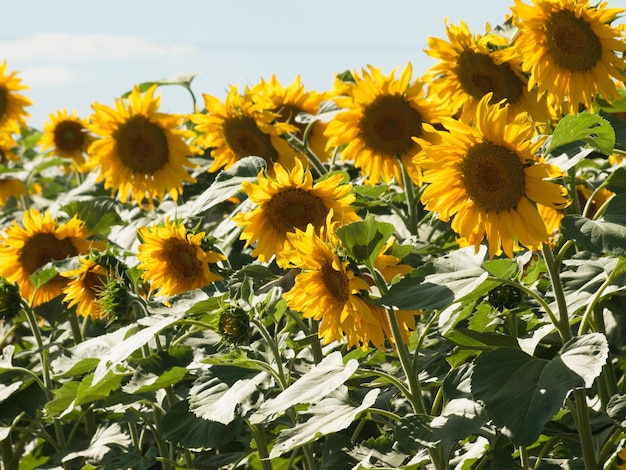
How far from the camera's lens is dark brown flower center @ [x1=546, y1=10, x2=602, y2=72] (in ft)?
7.92

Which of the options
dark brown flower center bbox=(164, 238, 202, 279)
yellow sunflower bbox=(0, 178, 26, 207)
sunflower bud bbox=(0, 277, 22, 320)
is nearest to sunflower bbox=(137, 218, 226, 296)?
dark brown flower center bbox=(164, 238, 202, 279)

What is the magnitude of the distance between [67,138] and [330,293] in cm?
280

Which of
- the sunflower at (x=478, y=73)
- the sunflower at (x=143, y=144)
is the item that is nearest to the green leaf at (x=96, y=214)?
the sunflower at (x=143, y=144)

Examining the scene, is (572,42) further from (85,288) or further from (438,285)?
(85,288)

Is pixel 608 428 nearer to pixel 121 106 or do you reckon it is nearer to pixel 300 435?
pixel 300 435

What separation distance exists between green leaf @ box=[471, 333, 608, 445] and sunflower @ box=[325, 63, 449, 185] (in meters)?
1.16

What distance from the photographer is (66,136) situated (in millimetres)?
4520

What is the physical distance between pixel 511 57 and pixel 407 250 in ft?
2.42

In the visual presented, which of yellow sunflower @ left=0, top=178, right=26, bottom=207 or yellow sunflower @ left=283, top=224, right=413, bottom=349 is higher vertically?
yellow sunflower @ left=283, top=224, right=413, bottom=349

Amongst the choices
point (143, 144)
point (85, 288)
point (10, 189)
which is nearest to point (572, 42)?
point (85, 288)

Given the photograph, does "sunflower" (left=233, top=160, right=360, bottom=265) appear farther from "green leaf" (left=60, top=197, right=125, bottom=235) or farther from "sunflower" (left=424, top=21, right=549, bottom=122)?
"green leaf" (left=60, top=197, right=125, bottom=235)

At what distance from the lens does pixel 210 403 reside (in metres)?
2.13

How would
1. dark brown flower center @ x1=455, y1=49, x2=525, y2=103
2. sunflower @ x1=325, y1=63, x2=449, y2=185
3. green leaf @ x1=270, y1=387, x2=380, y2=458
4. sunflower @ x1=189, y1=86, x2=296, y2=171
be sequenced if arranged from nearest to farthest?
green leaf @ x1=270, y1=387, x2=380, y2=458, dark brown flower center @ x1=455, y1=49, x2=525, y2=103, sunflower @ x1=325, y1=63, x2=449, y2=185, sunflower @ x1=189, y1=86, x2=296, y2=171

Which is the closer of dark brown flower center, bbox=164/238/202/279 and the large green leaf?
Result: the large green leaf
